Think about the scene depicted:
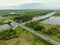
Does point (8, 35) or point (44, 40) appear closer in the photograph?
point (44, 40)

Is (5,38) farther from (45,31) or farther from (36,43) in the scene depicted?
(45,31)

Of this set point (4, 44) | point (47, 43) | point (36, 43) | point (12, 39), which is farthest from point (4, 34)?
point (47, 43)

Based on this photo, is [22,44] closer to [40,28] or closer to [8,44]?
[8,44]

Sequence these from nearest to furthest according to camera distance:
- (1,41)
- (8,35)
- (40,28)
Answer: (1,41)
(8,35)
(40,28)

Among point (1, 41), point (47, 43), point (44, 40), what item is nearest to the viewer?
point (47, 43)

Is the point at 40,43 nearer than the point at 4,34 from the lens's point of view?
Yes

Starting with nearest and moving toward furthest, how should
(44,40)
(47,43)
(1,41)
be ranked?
1. (47,43)
2. (44,40)
3. (1,41)

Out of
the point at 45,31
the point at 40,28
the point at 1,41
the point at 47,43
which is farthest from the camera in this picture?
the point at 40,28

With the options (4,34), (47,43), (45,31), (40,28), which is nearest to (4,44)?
(4,34)
